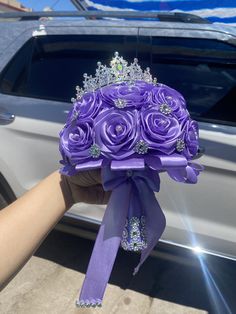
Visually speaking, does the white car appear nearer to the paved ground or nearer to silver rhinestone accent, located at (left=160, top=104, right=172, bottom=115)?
the paved ground

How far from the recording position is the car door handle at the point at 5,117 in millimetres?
2652

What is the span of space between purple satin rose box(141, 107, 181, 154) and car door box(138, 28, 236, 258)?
1.25 m

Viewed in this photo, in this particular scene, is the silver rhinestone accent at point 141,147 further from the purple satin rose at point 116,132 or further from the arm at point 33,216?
the arm at point 33,216

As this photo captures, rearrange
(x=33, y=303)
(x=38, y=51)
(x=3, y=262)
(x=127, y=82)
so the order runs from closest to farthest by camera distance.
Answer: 1. (x=3, y=262)
2. (x=127, y=82)
3. (x=33, y=303)
4. (x=38, y=51)

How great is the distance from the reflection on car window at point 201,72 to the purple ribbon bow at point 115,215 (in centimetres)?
129

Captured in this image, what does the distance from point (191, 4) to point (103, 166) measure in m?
2.92

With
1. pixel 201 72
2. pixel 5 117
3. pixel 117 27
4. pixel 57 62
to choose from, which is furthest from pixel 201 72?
pixel 5 117

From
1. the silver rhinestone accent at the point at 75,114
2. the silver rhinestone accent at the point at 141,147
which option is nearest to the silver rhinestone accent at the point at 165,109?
the silver rhinestone accent at the point at 141,147

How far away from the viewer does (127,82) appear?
1.12 meters

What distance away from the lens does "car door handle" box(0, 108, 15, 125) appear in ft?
8.70

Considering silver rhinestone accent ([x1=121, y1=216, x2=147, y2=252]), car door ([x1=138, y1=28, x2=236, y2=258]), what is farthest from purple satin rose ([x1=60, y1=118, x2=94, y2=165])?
car door ([x1=138, y1=28, x2=236, y2=258])

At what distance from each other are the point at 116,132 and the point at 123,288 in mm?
1919

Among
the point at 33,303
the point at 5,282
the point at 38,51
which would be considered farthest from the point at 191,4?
the point at 5,282

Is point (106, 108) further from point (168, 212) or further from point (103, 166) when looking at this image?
point (168, 212)
